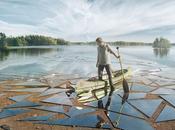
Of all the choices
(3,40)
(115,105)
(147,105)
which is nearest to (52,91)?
(115,105)

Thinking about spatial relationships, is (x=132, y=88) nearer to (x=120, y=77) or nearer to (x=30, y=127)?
(x=120, y=77)

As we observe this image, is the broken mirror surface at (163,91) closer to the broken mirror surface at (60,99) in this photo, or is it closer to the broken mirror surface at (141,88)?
the broken mirror surface at (141,88)

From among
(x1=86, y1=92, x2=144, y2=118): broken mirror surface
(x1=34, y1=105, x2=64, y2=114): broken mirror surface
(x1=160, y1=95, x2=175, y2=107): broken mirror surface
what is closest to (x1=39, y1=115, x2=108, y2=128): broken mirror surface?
(x1=34, y1=105, x2=64, y2=114): broken mirror surface

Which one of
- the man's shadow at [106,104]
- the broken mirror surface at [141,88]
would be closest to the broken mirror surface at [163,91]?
the broken mirror surface at [141,88]

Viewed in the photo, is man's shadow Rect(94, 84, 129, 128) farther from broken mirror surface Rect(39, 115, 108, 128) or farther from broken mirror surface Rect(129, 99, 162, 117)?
broken mirror surface Rect(129, 99, 162, 117)

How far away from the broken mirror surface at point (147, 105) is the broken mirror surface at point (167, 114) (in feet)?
1.04

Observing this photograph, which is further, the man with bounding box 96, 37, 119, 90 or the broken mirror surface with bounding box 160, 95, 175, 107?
the man with bounding box 96, 37, 119, 90

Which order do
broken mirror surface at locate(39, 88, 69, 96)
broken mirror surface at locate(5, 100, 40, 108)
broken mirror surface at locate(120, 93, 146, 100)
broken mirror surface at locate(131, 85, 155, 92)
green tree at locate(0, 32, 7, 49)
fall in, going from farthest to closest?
green tree at locate(0, 32, 7, 49), broken mirror surface at locate(131, 85, 155, 92), broken mirror surface at locate(39, 88, 69, 96), broken mirror surface at locate(120, 93, 146, 100), broken mirror surface at locate(5, 100, 40, 108)

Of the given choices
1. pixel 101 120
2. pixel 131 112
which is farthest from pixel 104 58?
pixel 101 120

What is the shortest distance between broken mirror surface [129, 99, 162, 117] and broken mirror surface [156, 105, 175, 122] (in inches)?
12.5

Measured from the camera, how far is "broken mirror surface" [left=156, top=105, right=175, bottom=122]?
6.92 m

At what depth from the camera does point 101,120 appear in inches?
265

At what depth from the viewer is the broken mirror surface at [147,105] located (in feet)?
25.0

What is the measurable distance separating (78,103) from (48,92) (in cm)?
243
